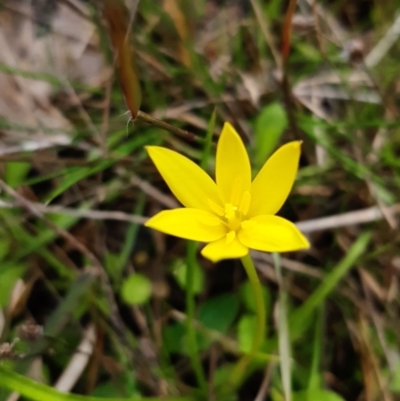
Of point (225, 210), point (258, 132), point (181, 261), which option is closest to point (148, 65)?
point (258, 132)

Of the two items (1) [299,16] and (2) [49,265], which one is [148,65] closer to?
(1) [299,16]

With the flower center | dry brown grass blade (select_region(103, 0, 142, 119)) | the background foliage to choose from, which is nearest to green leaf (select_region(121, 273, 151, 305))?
the background foliage

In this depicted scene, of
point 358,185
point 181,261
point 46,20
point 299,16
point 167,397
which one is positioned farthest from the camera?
point 46,20

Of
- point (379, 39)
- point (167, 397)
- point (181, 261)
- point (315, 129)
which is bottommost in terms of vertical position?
point (167, 397)

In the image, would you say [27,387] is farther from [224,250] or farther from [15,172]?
[15,172]

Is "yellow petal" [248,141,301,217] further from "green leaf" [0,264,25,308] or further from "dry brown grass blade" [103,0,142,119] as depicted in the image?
"green leaf" [0,264,25,308]

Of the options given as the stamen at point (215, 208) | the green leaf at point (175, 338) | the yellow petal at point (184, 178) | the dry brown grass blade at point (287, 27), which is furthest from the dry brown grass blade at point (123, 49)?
the green leaf at point (175, 338)

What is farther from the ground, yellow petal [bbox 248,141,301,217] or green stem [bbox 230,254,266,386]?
yellow petal [bbox 248,141,301,217]
